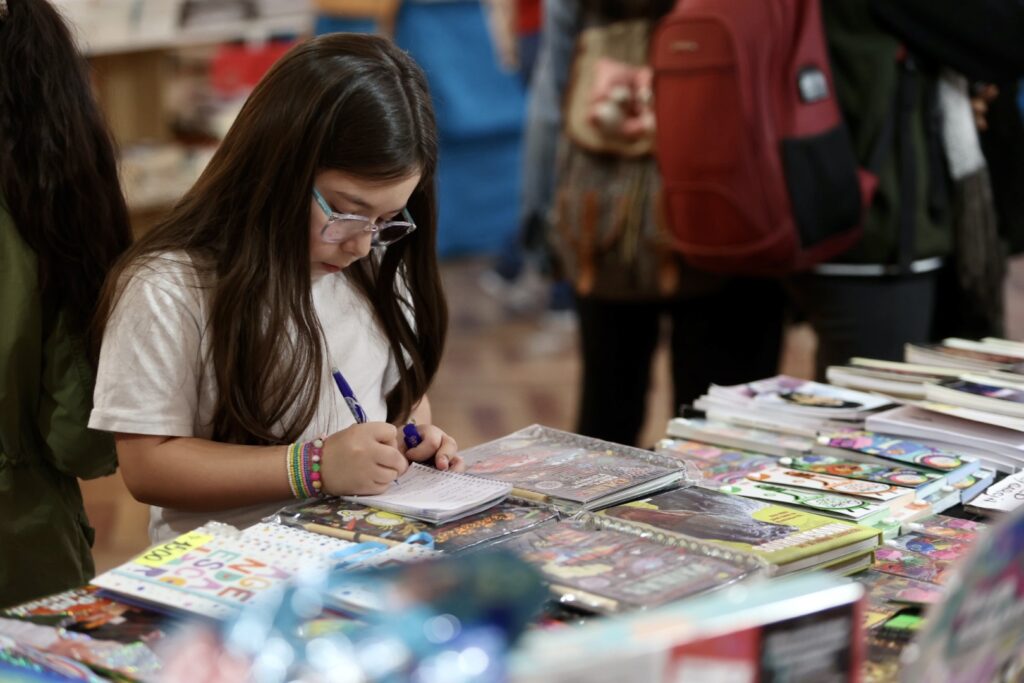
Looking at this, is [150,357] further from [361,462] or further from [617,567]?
[617,567]

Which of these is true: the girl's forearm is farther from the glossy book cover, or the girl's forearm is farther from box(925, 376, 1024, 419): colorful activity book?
box(925, 376, 1024, 419): colorful activity book

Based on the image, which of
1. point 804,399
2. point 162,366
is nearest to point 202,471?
point 162,366

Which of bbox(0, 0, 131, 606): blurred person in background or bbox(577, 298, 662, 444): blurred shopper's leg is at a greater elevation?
bbox(0, 0, 131, 606): blurred person in background

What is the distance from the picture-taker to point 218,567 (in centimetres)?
135

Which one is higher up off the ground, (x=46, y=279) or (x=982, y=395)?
(x=46, y=279)

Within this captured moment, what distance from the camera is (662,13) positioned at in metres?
2.87

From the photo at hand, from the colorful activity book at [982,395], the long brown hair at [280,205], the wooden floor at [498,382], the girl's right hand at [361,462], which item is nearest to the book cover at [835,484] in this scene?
the colorful activity book at [982,395]

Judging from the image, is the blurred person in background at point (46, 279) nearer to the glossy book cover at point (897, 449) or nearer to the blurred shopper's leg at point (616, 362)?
the glossy book cover at point (897, 449)

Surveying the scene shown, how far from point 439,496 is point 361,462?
101 mm

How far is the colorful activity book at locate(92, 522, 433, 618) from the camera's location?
128cm

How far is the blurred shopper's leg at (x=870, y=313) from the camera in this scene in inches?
100

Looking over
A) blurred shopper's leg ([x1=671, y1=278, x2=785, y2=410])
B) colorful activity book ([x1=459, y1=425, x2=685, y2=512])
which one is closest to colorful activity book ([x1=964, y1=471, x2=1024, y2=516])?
colorful activity book ([x1=459, y1=425, x2=685, y2=512])

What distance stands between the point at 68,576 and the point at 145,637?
71cm

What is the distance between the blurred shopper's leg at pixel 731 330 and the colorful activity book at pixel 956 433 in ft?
3.08
